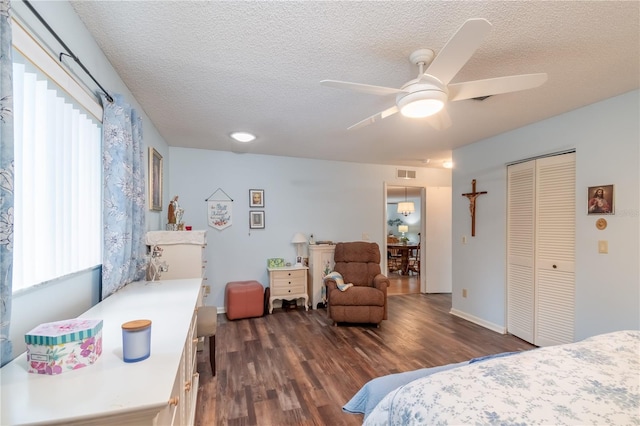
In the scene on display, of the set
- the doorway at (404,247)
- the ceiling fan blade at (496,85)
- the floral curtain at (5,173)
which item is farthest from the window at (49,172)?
the doorway at (404,247)

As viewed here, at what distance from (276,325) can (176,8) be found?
339cm

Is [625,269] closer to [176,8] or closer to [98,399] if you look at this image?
[98,399]

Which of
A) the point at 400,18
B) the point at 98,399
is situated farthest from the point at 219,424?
the point at 400,18

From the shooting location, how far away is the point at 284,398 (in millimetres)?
2150

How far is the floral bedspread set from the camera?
35.8 inches

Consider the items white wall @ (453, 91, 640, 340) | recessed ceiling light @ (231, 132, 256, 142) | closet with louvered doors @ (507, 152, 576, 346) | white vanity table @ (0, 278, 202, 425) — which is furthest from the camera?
recessed ceiling light @ (231, 132, 256, 142)

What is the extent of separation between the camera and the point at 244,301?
3879 millimetres

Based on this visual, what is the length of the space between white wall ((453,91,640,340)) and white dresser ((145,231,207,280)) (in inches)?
137

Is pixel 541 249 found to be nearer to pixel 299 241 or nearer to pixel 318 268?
pixel 318 268

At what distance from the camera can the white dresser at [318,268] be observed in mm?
4488

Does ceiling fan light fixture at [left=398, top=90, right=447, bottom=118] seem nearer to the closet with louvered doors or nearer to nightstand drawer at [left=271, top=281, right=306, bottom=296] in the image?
the closet with louvered doors

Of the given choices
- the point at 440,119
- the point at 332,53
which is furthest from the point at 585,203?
the point at 332,53

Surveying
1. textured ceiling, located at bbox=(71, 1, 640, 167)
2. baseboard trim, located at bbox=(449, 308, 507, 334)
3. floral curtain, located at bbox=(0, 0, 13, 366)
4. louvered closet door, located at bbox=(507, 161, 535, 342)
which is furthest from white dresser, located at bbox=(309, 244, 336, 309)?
floral curtain, located at bbox=(0, 0, 13, 366)

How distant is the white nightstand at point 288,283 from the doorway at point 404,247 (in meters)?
1.68
